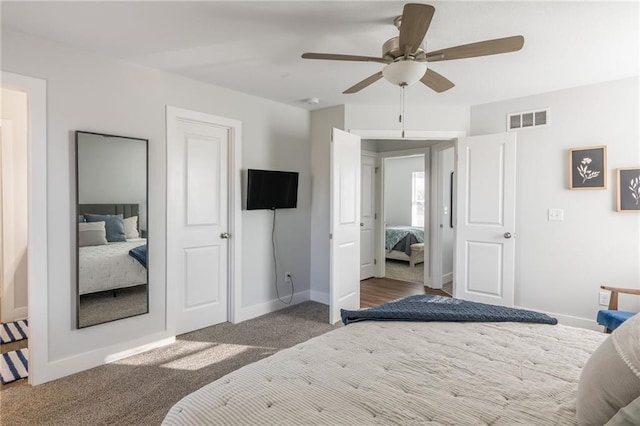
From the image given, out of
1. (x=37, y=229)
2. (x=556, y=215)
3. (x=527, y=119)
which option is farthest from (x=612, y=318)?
(x=37, y=229)

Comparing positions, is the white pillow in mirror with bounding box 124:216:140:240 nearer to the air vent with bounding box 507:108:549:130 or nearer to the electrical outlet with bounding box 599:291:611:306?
the air vent with bounding box 507:108:549:130

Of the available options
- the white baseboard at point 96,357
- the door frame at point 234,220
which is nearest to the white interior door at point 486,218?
the door frame at point 234,220

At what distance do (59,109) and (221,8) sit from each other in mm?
1499

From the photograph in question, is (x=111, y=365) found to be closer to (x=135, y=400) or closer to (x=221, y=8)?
(x=135, y=400)

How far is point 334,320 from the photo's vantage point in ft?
12.2

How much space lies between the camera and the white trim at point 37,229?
2.44 metres

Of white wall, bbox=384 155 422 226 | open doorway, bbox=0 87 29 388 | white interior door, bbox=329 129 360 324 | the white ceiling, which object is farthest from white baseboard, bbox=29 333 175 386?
white wall, bbox=384 155 422 226

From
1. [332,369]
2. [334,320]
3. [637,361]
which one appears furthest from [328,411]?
[334,320]

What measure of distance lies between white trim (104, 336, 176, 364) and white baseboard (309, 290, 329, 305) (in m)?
1.82

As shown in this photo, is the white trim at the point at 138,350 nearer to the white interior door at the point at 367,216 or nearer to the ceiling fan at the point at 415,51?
the ceiling fan at the point at 415,51

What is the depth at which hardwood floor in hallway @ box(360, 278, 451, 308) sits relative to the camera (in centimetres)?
471

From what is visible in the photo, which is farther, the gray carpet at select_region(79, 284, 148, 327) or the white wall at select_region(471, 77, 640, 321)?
the white wall at select_region(471, 77, 640, 321)

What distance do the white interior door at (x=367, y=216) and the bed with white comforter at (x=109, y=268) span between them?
3562mm

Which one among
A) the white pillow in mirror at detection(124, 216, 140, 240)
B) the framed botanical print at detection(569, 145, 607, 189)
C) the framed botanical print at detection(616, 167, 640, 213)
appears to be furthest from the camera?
the framed botanical print at detection(569, 145, 607, 189)
